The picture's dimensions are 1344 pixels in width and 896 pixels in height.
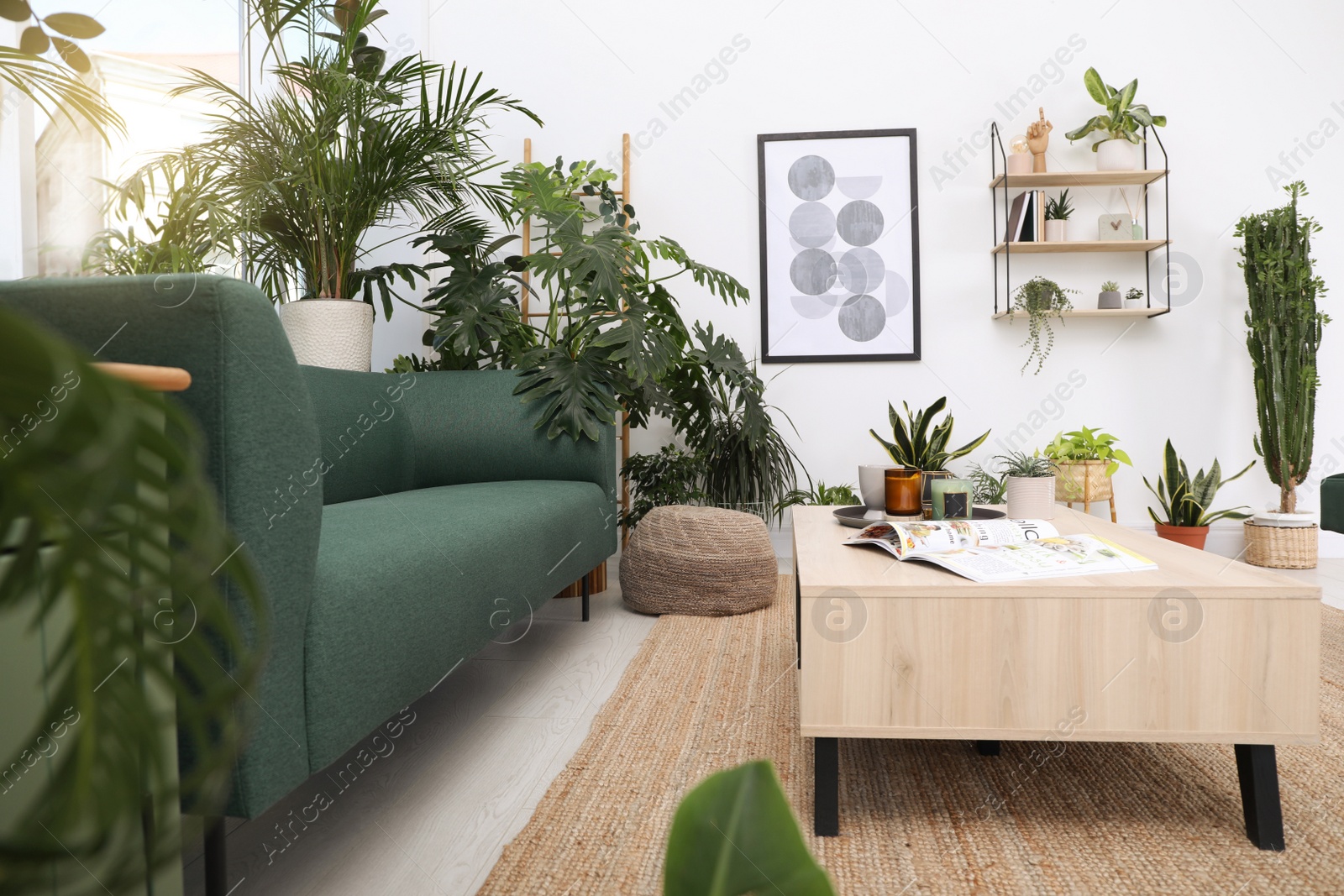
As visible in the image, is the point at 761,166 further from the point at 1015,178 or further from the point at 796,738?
the point at 796,738

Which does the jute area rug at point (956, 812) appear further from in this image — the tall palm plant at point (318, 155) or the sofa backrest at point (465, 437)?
the tall palm plant at point (318, 155)

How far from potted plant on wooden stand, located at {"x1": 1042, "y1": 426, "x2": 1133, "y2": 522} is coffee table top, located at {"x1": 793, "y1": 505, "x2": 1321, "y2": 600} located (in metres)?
1.87

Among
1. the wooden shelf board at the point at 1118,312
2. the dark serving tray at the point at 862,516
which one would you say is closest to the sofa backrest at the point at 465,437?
the dark serving tray at the point at 862,516

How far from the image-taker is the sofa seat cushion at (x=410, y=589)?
3.18 feet

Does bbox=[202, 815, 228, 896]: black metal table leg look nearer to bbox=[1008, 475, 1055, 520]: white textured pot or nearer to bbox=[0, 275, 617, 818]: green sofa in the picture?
bbox=[0, 275, 617, 818]: green sofa

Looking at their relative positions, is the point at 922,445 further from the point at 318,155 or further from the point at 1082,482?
the point at 318,155

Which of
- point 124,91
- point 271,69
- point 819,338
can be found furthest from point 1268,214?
point 124,91

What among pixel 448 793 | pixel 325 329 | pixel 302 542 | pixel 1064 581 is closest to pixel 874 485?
pixel 1064 581

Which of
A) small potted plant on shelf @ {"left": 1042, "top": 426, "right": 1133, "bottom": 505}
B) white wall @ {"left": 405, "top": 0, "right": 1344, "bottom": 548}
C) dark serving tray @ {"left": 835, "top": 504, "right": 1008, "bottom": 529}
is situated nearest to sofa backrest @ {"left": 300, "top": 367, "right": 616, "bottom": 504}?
dark serving tray @ {"left": 835, "top": 504, "right": 1008, "bottom": 529}

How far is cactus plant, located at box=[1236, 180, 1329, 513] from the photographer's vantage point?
317 cm

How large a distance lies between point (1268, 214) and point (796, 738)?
3161 mm

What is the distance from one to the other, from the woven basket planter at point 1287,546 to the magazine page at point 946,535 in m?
2.34

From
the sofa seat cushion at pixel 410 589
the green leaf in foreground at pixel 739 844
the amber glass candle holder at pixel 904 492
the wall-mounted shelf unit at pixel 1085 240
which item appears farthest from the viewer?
the wall-mounted shelf unit at pixel 1085 240

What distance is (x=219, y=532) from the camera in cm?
19
